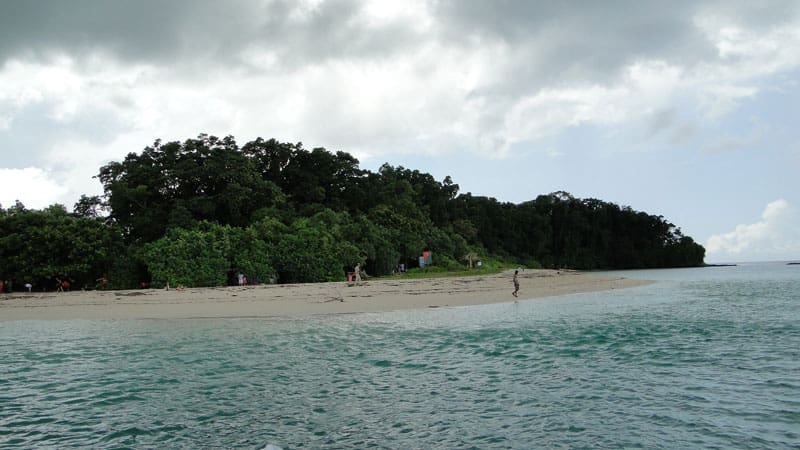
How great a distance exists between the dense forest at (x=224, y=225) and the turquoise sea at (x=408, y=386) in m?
18.5

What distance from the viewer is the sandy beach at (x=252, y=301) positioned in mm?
24922

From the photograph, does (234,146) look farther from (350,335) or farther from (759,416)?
(759,416)

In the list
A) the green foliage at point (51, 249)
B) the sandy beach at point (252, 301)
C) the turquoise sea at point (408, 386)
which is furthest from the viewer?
the green foliage at point (51, 249)

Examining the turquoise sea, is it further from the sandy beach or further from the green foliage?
the green foliage

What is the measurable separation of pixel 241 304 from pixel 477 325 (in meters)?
13.2

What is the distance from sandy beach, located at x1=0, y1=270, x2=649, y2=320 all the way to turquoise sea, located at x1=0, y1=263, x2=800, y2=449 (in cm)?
485

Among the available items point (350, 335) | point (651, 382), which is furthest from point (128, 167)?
point (651, 382)

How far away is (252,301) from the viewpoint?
93.6 feet

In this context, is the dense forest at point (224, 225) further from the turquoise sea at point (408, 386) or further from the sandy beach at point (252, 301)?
the turquoise sea at point (408, 386)

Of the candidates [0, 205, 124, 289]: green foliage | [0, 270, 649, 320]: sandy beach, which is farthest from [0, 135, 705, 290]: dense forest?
[0, 270, 649, 320]: sandy beach

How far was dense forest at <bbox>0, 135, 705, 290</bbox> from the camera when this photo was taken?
36750mm

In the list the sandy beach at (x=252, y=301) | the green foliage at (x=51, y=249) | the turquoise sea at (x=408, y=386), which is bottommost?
the turquoise sea at (x=408, y=386)

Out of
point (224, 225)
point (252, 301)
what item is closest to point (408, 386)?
point (252, 301)

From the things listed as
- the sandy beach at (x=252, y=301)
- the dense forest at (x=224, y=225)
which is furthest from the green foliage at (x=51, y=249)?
the sandy beach at (x=252, y=301)
